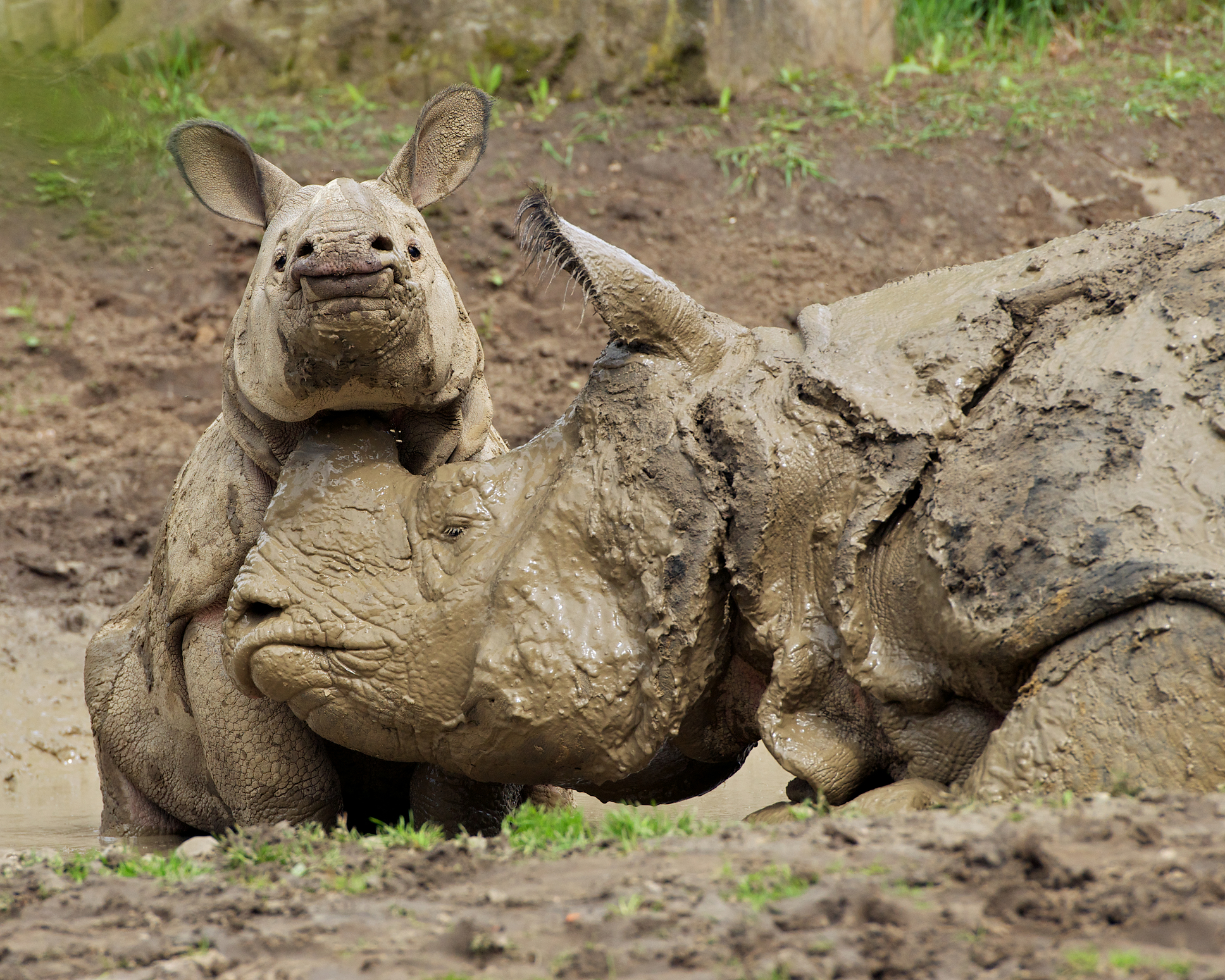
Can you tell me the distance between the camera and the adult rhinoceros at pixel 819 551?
3.18m

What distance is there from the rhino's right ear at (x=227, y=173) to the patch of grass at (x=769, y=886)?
2.72 meters

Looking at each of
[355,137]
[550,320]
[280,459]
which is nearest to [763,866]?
[280,459]

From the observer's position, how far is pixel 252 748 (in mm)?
4367

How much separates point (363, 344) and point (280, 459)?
0.77 m

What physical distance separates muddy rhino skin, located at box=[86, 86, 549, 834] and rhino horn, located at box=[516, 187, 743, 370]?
387 mm

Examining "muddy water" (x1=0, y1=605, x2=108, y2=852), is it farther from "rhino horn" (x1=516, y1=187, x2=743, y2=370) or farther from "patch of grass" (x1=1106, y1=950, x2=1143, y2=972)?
"patch of grass" (x1=1106, y1=950, x2=1143, y2=972)

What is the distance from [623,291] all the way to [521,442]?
547 cm

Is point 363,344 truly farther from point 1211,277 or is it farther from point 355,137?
point 355,137

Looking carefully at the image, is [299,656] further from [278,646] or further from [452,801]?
[452,801]

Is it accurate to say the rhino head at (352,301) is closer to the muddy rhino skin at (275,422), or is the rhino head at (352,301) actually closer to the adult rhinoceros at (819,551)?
the muddy rhino skin at (275,422)

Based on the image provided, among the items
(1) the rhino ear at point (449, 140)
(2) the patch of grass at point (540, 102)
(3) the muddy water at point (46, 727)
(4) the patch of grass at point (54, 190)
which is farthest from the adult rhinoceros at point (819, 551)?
(2) the patch of grass at point (540, 102)

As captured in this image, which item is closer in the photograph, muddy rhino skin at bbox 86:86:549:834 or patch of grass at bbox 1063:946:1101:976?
patch of grass at bbox 1063:946:1101:976

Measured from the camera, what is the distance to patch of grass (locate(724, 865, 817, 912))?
254 centimetres

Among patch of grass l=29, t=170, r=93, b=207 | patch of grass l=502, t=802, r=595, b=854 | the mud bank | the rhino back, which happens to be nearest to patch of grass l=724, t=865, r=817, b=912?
the mud bank
